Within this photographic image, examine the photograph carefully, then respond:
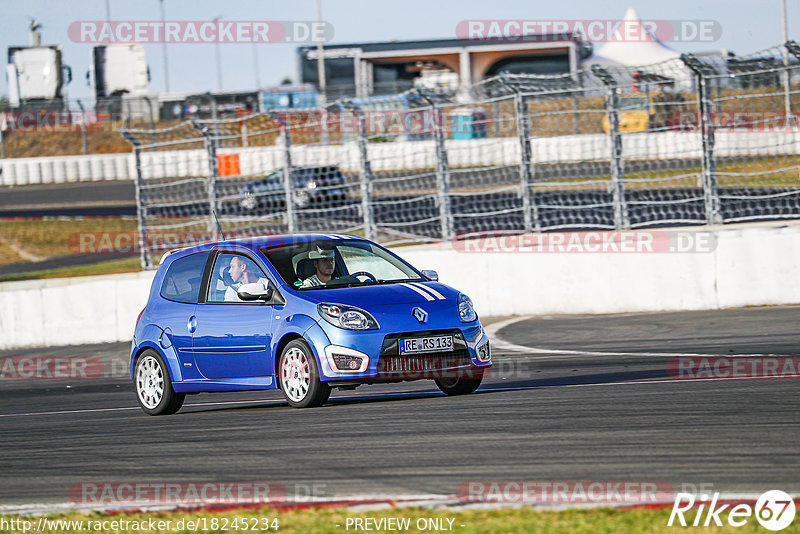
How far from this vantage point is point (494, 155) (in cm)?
1795

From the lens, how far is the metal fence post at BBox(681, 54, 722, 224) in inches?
599

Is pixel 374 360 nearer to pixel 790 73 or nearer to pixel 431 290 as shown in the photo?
pixel 431 290

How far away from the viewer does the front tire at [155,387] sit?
1007 cm

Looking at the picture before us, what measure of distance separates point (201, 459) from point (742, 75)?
377 inches

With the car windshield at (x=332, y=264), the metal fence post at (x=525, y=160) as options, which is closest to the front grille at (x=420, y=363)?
the car windshield at (x=332, y=264)

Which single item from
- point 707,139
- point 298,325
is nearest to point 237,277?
point 298,325

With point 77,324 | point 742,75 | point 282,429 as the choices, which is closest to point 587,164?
point 742,75

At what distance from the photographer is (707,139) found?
50.2ft

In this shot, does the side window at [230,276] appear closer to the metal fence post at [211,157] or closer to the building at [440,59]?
the metal fence post at [211,157]

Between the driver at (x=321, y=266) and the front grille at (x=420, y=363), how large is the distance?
1.05 metres

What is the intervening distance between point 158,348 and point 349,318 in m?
2.13

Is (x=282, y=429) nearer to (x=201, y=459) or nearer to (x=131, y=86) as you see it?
(x=201, y=459)

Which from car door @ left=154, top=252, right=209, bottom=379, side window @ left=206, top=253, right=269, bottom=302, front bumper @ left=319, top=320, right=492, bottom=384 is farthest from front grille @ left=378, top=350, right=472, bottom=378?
car door @ left=154, top=252, right=209, bottom=379

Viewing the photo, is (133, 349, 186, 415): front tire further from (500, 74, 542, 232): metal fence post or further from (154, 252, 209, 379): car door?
(500, 74, 542, 232): metal fence post
